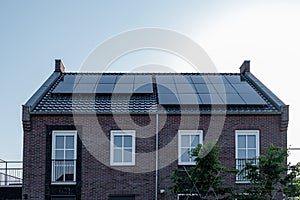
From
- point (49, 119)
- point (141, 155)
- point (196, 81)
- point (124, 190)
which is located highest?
point (196, 81)

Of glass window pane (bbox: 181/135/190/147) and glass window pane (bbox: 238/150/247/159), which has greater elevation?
glass window pane (bbox: 181/135/190/147)

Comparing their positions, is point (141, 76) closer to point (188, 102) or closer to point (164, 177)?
point (188, 102)

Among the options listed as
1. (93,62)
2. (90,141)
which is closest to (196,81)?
(93,62)

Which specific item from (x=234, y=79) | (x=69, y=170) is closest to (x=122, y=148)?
(x=69, y=170)

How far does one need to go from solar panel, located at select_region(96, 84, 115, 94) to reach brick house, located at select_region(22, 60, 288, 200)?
990 mm

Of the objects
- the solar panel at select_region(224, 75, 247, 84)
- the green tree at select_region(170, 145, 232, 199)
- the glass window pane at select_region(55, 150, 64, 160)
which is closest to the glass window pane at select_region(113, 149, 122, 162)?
the glass window pane at select_region(55, 150, 64, 160)

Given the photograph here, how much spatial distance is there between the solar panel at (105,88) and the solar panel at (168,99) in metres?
2.36

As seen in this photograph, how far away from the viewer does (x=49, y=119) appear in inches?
856

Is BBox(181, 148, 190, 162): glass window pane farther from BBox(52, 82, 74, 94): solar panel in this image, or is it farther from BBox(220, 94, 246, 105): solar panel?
BBox(52, 82, 74, 94): solar panel

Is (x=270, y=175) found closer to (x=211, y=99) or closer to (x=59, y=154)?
(x=211, y=99)

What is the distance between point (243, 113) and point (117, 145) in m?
5.26

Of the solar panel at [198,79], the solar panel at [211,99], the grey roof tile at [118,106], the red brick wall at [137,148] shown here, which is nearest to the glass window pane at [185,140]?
the red brick wall at [137,148]

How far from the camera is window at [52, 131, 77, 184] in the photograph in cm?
2147

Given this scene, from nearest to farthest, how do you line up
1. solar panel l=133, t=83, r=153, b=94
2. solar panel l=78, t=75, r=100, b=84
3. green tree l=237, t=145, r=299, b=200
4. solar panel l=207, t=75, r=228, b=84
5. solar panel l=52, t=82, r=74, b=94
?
green tree l=237, t=145, r=299, b=200 → solar panel l=52, t=82, r=74, b=94 → solar panel l=133, t=83, r=153, b=94 → solar panel l=78, t=75, r=100, b=84 → solar panel l=207, t=75, r=228, b=84
